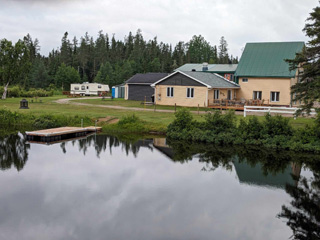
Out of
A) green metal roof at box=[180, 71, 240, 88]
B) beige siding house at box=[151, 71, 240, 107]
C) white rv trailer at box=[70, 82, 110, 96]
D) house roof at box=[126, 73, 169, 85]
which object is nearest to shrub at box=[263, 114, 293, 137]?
beige siding house at box=[151, 71, 240, 107]

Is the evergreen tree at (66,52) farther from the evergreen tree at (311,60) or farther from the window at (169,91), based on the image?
the evergreen tree at (311,60)

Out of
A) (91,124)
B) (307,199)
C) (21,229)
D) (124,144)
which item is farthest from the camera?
(91,124)

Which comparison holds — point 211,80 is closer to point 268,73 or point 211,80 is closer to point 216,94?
point 216,94

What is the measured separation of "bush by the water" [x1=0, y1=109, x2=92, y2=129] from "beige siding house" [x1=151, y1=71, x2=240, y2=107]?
12869 millimetres

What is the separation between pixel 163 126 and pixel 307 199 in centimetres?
1499

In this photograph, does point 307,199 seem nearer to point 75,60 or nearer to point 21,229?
point 21,229

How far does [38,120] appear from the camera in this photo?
3238 cm

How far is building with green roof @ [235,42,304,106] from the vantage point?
3997 centimetres

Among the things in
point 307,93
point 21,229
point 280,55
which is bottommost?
point 21,229

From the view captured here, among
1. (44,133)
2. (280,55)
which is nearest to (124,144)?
(44,133)

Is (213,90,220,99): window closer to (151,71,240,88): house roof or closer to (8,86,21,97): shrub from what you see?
(151,71,240,88): house roof

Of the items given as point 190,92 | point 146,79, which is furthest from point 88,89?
point 190,92

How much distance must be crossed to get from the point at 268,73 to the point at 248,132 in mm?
→ 17331

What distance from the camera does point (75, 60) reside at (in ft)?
323
